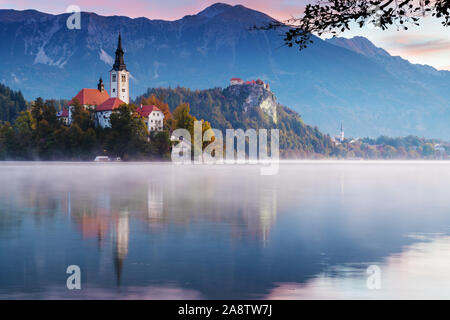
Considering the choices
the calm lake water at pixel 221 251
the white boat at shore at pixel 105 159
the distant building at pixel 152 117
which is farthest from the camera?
the distant building at pixel 152 117

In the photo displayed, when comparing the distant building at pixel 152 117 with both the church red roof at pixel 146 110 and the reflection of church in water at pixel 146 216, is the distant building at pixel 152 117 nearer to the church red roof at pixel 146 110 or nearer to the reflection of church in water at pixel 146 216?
the church red roof at pixel 146 110

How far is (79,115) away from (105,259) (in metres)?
154

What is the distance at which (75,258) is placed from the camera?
16891mm

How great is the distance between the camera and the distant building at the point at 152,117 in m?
173

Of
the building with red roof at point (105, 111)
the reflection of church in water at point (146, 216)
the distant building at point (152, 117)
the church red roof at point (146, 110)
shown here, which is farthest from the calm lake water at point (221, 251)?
the building with red roof at point (105, 111)

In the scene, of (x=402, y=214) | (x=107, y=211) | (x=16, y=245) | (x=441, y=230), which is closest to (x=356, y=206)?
(x=402, y=214)

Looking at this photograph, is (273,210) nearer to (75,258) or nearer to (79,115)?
(75,258)

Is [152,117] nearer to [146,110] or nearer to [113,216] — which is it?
[146,110]

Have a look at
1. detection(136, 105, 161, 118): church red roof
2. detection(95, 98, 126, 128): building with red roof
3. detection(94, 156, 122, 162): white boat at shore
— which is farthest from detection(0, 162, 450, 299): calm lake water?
detection(95, 98, 126, 128): building with red roof

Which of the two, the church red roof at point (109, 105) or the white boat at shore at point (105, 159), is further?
the church red roof at point (109, 105)

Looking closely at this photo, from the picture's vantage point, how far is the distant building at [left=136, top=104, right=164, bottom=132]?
567ft

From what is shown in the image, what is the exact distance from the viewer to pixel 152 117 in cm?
17562

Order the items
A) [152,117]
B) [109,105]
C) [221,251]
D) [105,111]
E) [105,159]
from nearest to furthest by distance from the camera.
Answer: [221,251], [105,159], [152,117], [105,111], [109,105]

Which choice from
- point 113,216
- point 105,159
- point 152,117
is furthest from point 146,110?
point 113,216
